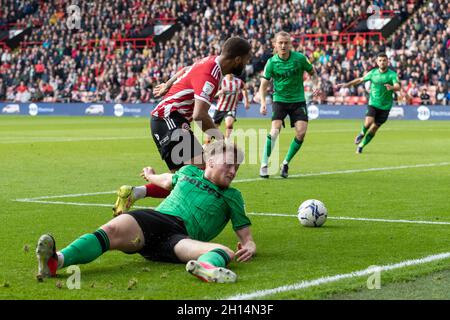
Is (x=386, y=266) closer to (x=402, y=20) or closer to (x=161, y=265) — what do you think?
(x=161, y=265)

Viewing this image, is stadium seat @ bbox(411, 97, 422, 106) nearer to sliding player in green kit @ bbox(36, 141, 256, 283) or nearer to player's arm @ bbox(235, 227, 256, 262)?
sliding player in green kit @ bbox(36, 141, 256, 283)

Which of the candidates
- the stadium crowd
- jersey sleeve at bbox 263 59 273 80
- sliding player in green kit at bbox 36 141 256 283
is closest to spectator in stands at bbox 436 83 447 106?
the stadium crowd

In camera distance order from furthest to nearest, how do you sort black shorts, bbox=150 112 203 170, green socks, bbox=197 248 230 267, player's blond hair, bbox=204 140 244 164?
black shorts, bbox=150 112 203 170 < player's blond hair, bbox=204 140 244 164 < green socks, bbox=197 248 230 267

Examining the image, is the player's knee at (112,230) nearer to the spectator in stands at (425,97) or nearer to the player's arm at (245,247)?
the player's arm at (245,247)

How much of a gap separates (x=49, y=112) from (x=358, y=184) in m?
37.3

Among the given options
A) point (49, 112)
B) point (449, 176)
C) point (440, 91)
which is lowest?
point (49, 112)

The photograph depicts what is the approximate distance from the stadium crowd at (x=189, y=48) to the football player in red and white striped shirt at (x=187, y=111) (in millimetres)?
29366

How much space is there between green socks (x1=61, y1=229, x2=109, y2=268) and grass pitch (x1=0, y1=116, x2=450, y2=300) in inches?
5.0

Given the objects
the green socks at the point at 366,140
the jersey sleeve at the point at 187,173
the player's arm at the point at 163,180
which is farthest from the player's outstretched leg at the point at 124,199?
the green socks at the point at 366,140

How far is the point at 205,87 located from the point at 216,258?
8.38ft

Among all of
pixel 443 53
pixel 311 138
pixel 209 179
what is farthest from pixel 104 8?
pixel 209 179

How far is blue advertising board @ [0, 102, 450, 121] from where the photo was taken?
38594mm

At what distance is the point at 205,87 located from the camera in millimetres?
8352
